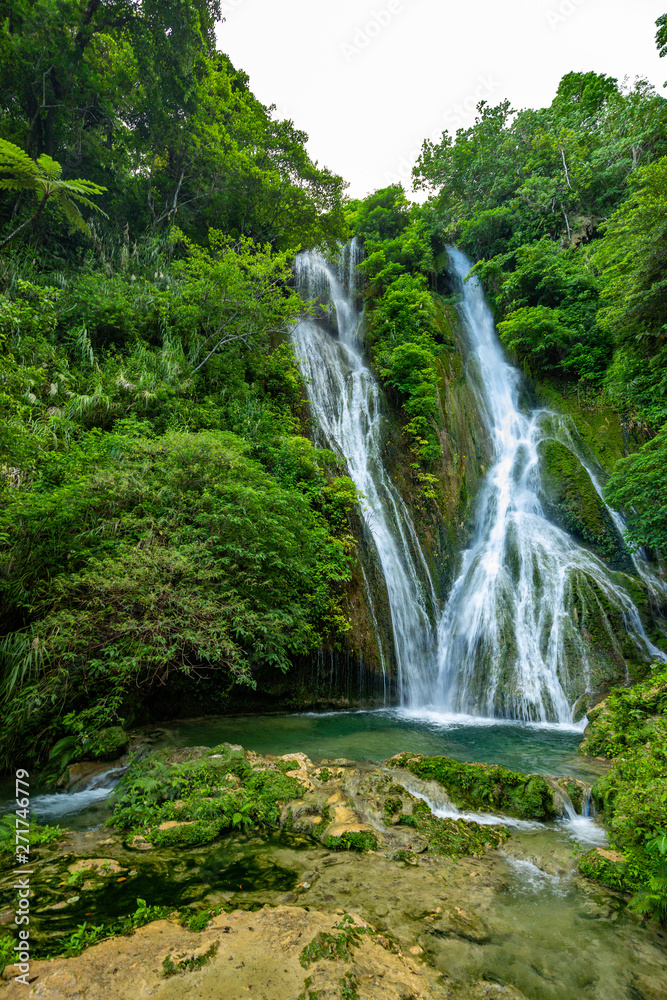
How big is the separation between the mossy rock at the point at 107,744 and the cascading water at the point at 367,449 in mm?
A: 6157

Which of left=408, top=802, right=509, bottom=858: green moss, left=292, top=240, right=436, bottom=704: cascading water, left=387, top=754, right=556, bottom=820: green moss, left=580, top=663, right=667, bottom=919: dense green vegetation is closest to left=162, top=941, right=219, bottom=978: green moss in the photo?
left=408, top=802, right=509, bottom=858: green moss

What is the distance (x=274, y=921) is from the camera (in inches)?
80.3

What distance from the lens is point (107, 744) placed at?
4.75 meters

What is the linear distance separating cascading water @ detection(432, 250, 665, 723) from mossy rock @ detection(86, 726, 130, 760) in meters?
6.76

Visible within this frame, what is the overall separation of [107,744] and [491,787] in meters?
4.17

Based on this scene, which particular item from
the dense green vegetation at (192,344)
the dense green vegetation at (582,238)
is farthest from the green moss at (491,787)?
the dense green vegetation at (582,238)

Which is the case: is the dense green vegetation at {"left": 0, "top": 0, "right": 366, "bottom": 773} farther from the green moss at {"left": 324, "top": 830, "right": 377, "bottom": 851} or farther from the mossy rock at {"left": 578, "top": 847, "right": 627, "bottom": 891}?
the mossy rock at {"left": 578, "top": 847, "right": 627, "bottom": 891}

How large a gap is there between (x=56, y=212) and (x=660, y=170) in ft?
47.7

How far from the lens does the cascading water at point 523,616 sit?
8.81 meters

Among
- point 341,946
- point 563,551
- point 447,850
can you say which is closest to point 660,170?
point 563,551

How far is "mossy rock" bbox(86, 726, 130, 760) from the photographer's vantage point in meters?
4.69

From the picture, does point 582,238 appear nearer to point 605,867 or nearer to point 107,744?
point 605,867

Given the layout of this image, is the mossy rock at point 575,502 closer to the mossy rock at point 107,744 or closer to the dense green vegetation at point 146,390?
the dense green vegetation at point 146,390

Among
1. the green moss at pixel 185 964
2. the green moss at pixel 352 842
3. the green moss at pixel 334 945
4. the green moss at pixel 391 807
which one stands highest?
the green moss at pixel 185 964
